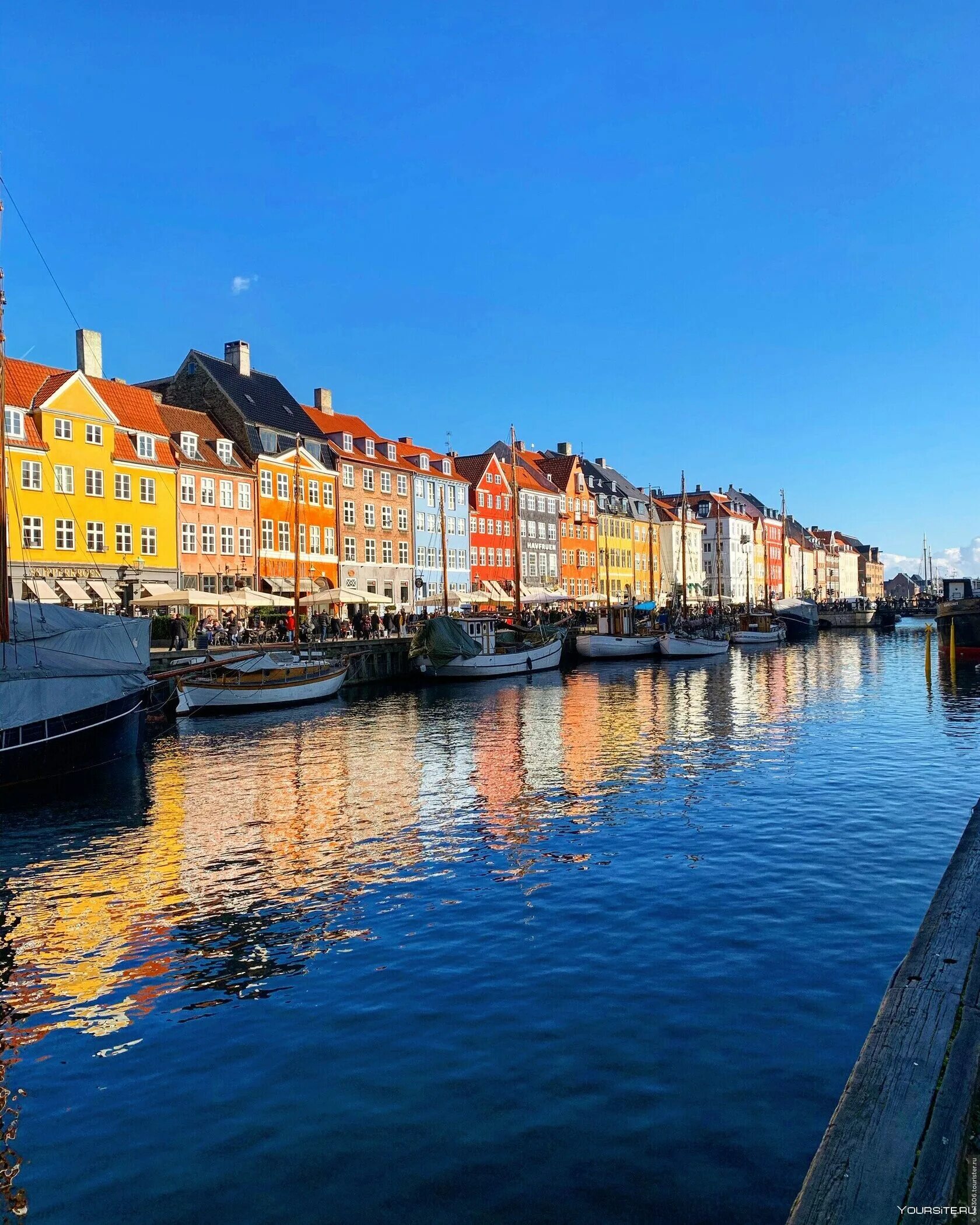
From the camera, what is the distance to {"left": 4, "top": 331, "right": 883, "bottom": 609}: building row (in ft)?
168

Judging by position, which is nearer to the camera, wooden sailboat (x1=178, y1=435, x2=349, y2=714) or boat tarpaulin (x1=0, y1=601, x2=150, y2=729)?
boat tarpaulin (x1=0, y1=601, x2=150, y2=729)

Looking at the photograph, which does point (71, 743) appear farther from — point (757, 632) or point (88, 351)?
point (757, 632)

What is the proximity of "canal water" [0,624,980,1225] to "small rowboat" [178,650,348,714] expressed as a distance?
16.4 m

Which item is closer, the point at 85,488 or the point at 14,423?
the point at 14,423

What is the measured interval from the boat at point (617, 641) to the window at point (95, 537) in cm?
3504


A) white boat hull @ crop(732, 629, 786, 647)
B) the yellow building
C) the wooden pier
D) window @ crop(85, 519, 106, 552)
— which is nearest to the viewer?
the wooden pier

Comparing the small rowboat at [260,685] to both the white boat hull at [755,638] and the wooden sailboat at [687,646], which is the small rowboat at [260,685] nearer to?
the wooden sailboat at [687,646]

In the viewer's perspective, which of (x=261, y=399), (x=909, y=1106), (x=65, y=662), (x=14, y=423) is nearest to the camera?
(x=909, y=1106)

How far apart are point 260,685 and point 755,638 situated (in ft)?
209

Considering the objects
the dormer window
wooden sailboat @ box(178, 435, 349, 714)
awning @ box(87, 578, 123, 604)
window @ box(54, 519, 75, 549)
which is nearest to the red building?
window @ box(54, 519, 75, 549)

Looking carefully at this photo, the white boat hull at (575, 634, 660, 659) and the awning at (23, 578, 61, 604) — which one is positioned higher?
the awning at (23, 578, 61, 604)

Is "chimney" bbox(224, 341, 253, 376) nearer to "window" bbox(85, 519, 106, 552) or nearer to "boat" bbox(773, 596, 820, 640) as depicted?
"window" bbox(85, 519, 106, 552)

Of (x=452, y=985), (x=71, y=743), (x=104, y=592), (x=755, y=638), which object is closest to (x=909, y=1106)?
(x=452, y=985)

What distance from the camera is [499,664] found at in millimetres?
59281
